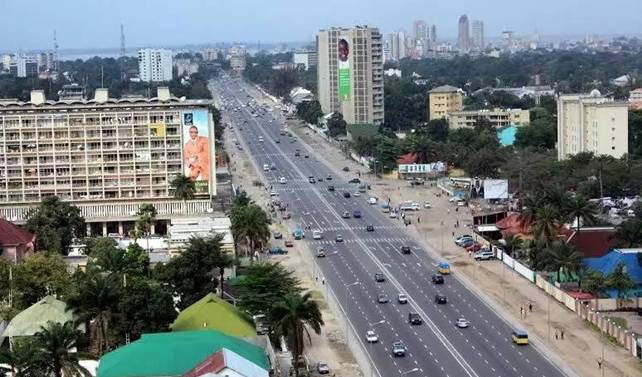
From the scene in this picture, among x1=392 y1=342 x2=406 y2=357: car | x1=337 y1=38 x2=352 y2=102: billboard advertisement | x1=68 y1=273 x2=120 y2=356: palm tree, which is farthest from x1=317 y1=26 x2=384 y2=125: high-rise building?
x1=68 y1=273 x2=120 y2=356: palm tree

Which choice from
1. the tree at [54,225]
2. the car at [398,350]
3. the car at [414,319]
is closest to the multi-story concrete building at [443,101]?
the tree at [54,225]

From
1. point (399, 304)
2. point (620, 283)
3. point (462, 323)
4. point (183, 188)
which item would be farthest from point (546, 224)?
point (183, 188)

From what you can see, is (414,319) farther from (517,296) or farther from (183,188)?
(183,188)

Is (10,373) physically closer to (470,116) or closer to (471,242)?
(471,242)

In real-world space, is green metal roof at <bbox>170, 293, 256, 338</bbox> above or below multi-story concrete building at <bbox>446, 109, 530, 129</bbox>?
below

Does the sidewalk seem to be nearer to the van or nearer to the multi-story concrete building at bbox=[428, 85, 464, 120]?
the van
